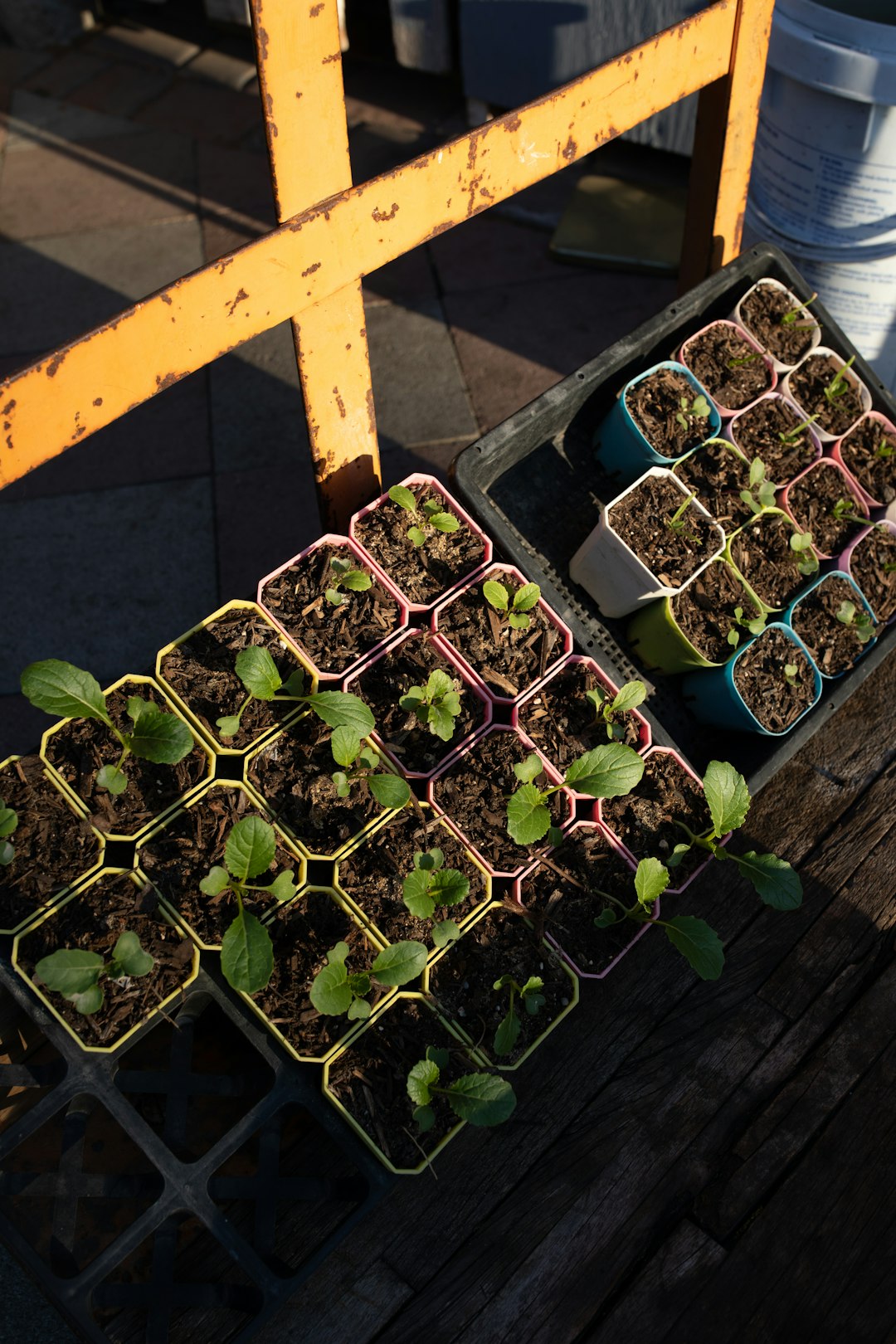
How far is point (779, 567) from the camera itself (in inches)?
87.6

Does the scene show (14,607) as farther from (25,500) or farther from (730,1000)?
(730,1000)

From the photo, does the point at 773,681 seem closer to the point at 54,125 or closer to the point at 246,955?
the point at 246,955

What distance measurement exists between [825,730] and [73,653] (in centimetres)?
188

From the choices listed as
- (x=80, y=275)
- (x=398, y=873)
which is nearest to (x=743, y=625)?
(x=398, y=873)

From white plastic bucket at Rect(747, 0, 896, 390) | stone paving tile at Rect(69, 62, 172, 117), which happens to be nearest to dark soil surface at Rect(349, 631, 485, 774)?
white plastic bucket at Rect(747, 0, 896, 390)

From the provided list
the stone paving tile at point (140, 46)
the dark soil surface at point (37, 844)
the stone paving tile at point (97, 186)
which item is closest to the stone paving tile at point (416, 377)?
the stone paving tile at point (97, 186)

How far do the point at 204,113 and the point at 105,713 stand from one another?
3.34m

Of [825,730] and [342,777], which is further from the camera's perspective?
[825,730]

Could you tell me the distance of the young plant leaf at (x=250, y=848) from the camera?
A: 5.56 feet

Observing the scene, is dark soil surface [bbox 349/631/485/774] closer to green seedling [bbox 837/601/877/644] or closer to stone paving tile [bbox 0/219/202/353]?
green seedling [bbox 837/601/877/644]

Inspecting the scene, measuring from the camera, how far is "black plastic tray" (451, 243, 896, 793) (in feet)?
6.81

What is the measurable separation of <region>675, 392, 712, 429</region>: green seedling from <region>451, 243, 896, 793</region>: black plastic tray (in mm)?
150

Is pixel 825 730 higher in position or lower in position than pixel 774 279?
lower

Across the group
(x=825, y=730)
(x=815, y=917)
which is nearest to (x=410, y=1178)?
(x=815, y=917)
